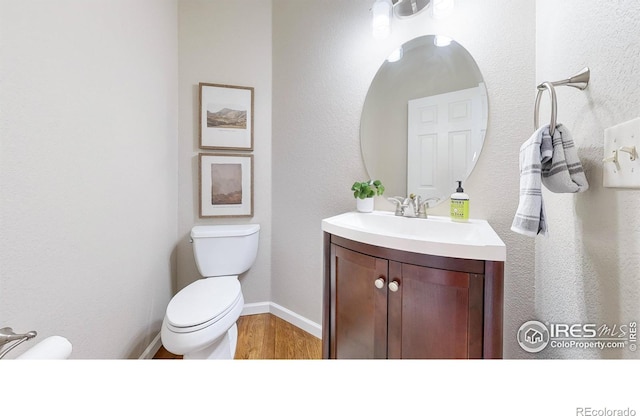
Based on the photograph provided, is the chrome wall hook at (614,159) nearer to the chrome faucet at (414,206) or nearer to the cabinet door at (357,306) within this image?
the cabinet door at (357,306)

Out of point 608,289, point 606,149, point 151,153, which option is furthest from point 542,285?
point 151,153

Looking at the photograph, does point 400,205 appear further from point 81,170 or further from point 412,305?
point 81,170

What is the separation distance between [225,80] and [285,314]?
5.32 ft

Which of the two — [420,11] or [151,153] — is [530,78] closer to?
[420,11]

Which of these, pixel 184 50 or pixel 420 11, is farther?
pixel 184 50

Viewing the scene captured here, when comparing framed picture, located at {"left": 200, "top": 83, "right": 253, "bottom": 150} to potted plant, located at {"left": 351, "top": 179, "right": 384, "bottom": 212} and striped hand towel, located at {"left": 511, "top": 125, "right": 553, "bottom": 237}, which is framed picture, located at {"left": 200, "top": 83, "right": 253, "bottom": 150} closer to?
potted plant, located at {"left": 351, "top": 179, "right": 384, "bottom": 212}

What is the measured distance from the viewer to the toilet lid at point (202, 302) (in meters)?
0.93

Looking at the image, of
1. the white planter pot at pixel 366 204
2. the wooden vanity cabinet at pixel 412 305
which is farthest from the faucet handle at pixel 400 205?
the wooden vanity cabinet at pixel 412 305

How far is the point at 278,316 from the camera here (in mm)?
1617

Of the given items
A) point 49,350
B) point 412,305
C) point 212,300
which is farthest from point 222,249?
point 412,305

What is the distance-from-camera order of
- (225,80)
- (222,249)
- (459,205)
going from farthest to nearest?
1. (225,80)
2. (222,249)
3. (459,205)

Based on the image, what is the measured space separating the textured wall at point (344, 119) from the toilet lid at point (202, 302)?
0.49m
